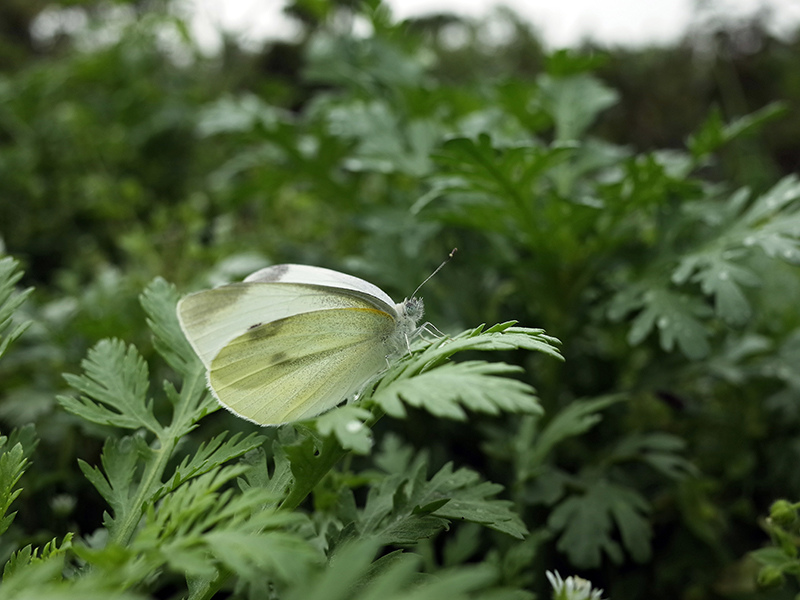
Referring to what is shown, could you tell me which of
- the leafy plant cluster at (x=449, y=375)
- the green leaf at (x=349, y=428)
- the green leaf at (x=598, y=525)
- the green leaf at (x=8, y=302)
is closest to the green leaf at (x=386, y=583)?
the leafy plant cluster at (x=449, y=375)

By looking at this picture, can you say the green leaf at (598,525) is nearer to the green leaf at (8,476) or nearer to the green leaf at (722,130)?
the green leaf at (722,130)

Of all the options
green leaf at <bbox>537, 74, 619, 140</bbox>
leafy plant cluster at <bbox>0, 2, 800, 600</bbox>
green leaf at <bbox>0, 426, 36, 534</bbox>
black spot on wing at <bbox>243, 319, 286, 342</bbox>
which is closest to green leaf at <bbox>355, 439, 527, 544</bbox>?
leafy plant cluster at <bbox>0, 2, 800, 600</bbox>

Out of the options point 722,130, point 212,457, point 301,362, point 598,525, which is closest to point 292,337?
point 301,362

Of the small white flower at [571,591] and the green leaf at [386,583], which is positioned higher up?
the green leaf at [386,583]

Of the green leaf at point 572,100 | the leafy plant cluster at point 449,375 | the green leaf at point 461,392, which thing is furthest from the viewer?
the green leaf at point 572,100

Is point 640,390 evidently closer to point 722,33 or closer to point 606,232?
point 606,232

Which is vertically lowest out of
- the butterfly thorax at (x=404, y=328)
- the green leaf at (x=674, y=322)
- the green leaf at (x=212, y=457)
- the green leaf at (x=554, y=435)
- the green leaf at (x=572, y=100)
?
the green leaf at (x=554, y=435)

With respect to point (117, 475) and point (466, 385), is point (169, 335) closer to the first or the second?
point (117, 475)
